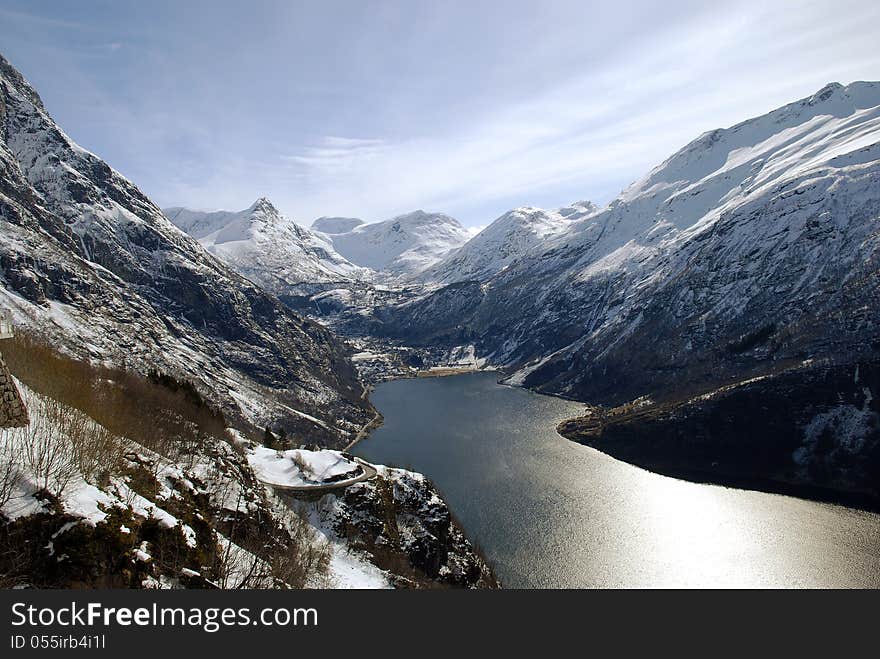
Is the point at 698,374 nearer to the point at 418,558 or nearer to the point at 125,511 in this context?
the point at 418,558

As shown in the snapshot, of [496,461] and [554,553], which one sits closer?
[554,553]

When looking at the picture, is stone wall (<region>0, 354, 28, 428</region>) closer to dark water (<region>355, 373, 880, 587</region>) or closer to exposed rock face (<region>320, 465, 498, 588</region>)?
exposed rock face (<region>320, 465, 498, 588</region>)

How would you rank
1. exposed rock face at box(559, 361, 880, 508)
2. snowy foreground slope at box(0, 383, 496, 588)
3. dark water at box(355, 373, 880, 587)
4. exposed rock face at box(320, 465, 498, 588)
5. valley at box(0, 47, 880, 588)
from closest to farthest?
1. snowy foreground slope at box(0, 383, 496, 588)
2. valley at box(0, 47, 880, 588)
3. exposed rock face at box(320, 465, 498, 588)
4. dark water at box(355, 373, 880, 587)
5. exposed rock face at box(559, 361, 880, 508)

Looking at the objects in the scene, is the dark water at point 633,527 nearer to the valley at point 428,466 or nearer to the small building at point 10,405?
the valley at point 428,466

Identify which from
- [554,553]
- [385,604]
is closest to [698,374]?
[554,553]

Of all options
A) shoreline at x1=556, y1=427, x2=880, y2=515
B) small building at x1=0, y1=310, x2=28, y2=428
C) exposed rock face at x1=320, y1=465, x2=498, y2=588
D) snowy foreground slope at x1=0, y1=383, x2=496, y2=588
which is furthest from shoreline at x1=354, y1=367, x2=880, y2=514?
small building at x1=0, y1=310, x2=28, y2=428

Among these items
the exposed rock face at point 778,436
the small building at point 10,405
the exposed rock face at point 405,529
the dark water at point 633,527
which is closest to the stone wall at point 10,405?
the small building at point 10,405

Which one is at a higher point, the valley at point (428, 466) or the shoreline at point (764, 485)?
the valley at point (428, 466)
